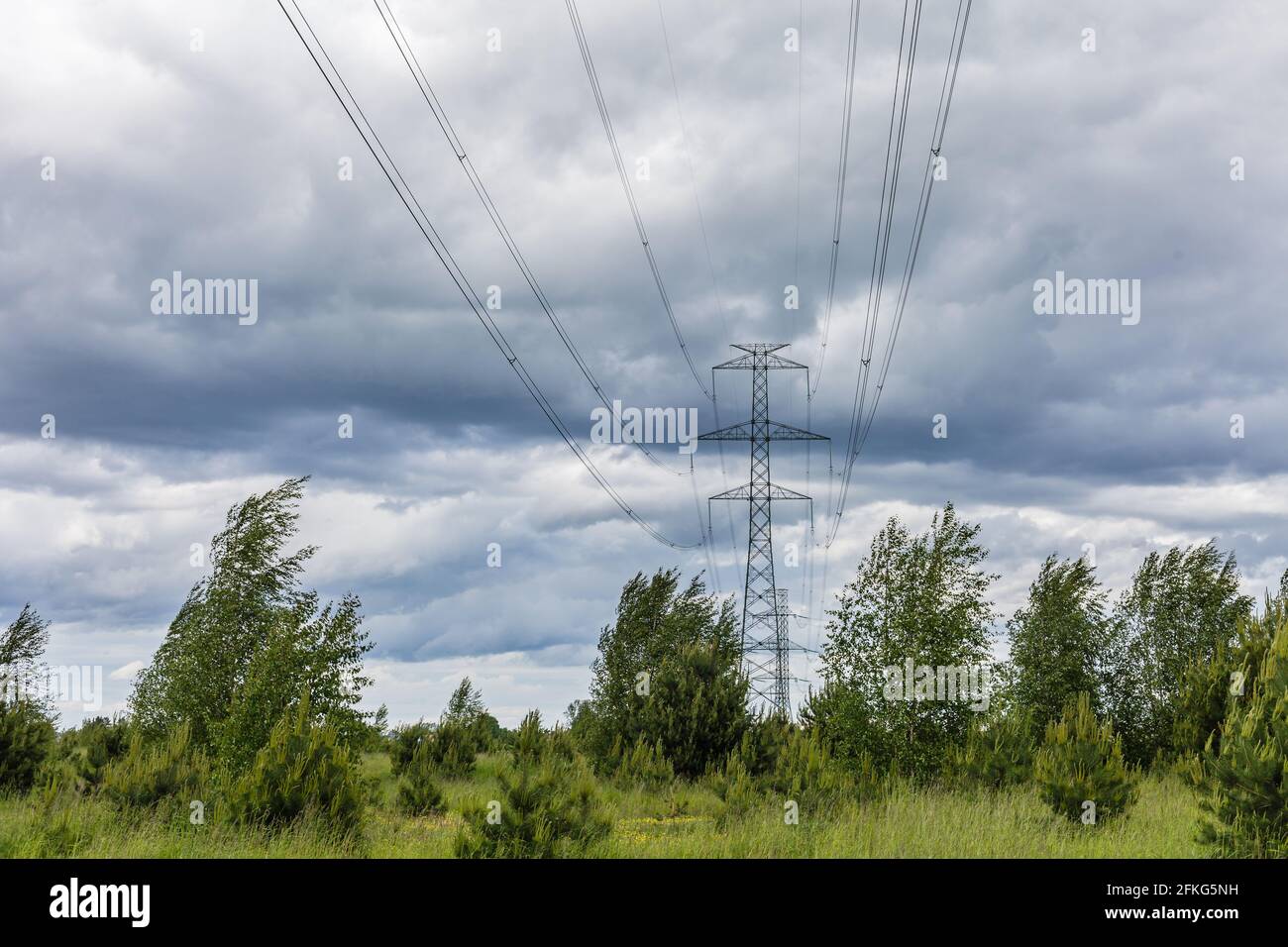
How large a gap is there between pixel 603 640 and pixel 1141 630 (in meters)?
20.7

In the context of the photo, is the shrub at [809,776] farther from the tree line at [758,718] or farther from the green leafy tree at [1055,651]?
the green leafy tree at [1055,651]

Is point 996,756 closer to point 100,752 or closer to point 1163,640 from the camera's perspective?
point 1163,640

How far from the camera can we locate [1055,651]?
106ft

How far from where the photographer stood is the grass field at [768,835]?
15.1 meters

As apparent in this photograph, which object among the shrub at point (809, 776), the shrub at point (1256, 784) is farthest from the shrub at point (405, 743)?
the shrub at point (1256, 784)

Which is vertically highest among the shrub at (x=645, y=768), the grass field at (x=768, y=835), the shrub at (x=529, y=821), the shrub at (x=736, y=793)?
the shrub at (x=529, y=821)

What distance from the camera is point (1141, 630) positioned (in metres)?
35.1

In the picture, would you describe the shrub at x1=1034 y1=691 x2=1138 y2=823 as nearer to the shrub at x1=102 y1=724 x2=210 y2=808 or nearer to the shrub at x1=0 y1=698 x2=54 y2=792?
the shrub at x1=102 y1=724 x2=210 y2=808

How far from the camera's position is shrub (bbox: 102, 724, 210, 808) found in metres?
20.4

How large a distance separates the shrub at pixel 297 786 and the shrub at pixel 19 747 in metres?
13.9

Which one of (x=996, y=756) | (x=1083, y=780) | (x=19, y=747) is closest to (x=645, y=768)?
(x=996, y=756)

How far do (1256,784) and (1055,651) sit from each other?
18.8m
